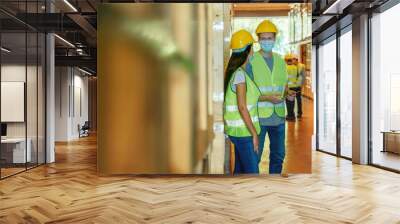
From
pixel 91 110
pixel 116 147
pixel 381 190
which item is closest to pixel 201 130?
pixel 116 147

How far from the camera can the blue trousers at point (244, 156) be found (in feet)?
22.5

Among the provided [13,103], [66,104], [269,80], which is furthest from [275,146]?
[66,104]

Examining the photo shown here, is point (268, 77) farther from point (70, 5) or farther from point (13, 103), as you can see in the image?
point (13, 103)

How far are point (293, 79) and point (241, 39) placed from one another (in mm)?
1175

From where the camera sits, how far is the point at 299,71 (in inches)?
270

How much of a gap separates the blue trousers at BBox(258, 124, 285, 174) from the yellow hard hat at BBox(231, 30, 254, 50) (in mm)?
1525

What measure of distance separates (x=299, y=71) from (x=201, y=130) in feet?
6.70

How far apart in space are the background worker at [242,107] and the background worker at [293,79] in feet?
1.96

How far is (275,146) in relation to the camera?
6.89 metres

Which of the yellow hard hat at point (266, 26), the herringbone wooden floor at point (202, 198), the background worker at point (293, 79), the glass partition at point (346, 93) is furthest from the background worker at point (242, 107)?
the glass partition at point (346, 93)

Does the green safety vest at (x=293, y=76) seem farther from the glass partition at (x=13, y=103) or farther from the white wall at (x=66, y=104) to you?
the white wall at (x=66, y=104)

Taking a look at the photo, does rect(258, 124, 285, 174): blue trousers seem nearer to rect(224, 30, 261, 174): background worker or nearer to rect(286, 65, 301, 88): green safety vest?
rect(224, 30, 261, 174): background worker

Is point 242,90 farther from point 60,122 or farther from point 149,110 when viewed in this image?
point 60,122

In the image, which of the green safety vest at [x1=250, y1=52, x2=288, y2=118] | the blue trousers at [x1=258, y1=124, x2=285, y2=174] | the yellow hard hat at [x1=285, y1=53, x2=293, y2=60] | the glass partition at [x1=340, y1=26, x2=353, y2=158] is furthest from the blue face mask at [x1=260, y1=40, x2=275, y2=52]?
the glass partition at [x1=340, y1=26, x2=353, y2=158]
